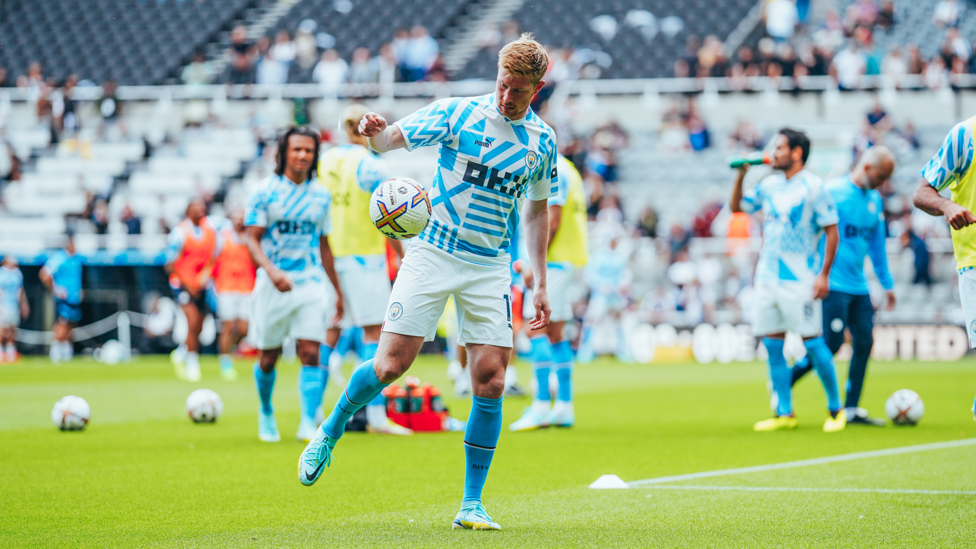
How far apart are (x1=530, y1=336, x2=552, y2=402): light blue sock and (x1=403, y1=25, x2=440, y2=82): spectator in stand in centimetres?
1929

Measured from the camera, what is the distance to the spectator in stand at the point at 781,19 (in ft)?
91.0

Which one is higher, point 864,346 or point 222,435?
point 864,346

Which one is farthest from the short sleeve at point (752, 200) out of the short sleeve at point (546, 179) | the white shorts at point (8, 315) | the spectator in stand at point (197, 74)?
the spectator in stand at point (197, 74)

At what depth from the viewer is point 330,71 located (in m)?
28.7

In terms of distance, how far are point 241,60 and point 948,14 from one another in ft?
60.8

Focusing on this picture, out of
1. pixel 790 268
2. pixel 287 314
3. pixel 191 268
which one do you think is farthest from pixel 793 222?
pixel 191 268

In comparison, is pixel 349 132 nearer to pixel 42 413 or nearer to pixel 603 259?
pixel 42 413

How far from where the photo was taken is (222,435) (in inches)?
352

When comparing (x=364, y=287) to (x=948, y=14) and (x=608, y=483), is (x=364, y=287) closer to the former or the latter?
(x=608, y=483)

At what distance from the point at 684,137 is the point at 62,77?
18.6 meters

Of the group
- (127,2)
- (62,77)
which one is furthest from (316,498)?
(127,2)

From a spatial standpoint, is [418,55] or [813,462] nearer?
[813,462]

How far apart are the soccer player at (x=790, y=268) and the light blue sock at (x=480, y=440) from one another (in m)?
4.73

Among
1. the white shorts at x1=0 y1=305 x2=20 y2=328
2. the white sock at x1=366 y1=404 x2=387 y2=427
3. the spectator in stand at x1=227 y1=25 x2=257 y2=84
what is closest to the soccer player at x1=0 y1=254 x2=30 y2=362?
the white shorts at x1=0 y1=305 x2=20 y2=328
